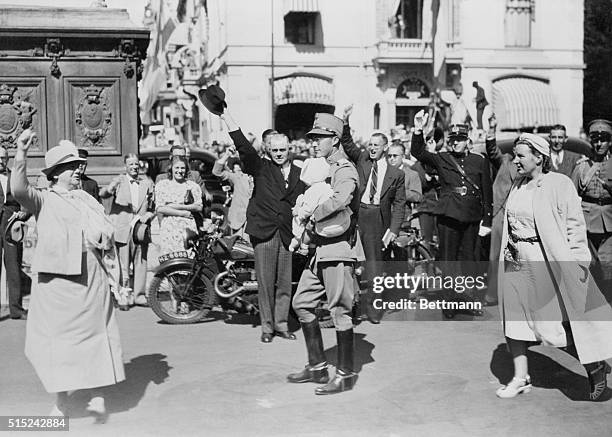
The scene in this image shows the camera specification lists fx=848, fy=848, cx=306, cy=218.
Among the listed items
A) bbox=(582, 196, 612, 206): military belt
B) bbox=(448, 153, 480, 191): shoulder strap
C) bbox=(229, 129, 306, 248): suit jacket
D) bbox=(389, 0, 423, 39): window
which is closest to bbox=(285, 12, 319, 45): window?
bbox=(389, 0, 423, 39): window

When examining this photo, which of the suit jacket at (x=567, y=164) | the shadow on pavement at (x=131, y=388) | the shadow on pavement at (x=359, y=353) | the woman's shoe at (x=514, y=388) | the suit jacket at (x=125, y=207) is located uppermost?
the suit jacket at (x=567, y=164)

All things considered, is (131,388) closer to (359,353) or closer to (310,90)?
(359,353)

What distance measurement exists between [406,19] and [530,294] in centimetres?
1889

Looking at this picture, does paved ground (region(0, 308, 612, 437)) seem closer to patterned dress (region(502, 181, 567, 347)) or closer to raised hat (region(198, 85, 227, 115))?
patterned dress (region(502, 181, 567, 347))

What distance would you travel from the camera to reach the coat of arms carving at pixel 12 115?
381 inches

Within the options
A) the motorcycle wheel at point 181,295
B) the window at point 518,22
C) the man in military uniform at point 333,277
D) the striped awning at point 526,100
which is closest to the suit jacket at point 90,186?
the motorcycle wheel at point 181,295

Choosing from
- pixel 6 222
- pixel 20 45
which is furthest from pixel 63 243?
pixel 20 45

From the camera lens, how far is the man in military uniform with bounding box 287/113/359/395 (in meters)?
5.93

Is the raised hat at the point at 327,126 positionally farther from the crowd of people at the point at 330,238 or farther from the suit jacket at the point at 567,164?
the suit jacket at the point at 567,164

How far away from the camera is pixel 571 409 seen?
5.45m

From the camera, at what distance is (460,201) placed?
8781 millimetres

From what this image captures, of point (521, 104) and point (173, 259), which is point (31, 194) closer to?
point (173, 259)

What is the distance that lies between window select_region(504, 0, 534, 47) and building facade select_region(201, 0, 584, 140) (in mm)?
23

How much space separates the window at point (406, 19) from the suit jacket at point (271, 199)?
14.5 m
